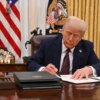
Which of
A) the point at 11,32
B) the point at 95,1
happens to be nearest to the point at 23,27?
the point at 11,32

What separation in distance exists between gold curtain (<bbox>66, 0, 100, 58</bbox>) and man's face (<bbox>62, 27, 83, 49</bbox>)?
1706 millimetres

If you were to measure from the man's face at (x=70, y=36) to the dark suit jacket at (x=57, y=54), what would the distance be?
0.34ft

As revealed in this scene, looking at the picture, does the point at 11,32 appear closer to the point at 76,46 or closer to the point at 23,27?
the point at 23,27

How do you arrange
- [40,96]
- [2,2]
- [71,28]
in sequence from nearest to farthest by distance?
[40,96], [71,28], [2,2]

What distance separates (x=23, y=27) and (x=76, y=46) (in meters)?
1.71

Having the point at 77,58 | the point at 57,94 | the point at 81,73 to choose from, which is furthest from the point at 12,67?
the point at 57,94

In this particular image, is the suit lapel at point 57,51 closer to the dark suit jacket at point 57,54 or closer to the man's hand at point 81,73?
the dark suit jacket at point 57,54

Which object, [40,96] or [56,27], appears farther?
[56,27]

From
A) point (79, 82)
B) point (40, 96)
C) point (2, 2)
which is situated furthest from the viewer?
point (2, 2)

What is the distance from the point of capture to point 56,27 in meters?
4.42

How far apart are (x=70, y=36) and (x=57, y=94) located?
1128mm

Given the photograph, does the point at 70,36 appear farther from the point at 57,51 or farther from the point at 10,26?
the point at 10,26

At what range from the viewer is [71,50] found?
2.79 m

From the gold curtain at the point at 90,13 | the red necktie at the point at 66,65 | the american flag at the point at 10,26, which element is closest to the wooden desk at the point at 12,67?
the american flag at the point at 10,26
